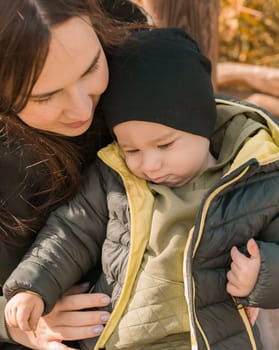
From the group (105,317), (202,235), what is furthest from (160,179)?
(105,317)

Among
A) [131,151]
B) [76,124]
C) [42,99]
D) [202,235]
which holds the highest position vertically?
[42,99]

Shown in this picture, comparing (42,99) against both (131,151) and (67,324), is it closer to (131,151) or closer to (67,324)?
(131,151)

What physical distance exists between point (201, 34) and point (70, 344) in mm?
1496

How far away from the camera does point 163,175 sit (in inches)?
84.1

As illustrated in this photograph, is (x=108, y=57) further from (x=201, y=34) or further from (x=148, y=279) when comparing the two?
(x=201, y=34)

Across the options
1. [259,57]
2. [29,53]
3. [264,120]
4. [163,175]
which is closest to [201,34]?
[264,120]

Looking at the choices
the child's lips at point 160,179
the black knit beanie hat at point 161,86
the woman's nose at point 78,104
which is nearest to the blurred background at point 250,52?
the black knit beanie hat at point 161,86

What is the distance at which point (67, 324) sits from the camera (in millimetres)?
2312

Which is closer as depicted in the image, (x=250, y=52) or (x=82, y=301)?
(x=82, y=301)

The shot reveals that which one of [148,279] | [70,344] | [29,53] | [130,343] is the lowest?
[70,344]

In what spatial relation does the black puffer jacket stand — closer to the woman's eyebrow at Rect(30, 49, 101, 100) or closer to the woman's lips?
the woman's lips

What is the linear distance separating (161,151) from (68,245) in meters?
0.45

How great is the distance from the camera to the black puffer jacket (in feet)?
6.58

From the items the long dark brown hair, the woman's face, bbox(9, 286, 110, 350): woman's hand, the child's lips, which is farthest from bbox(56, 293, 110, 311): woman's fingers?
the woman's face
